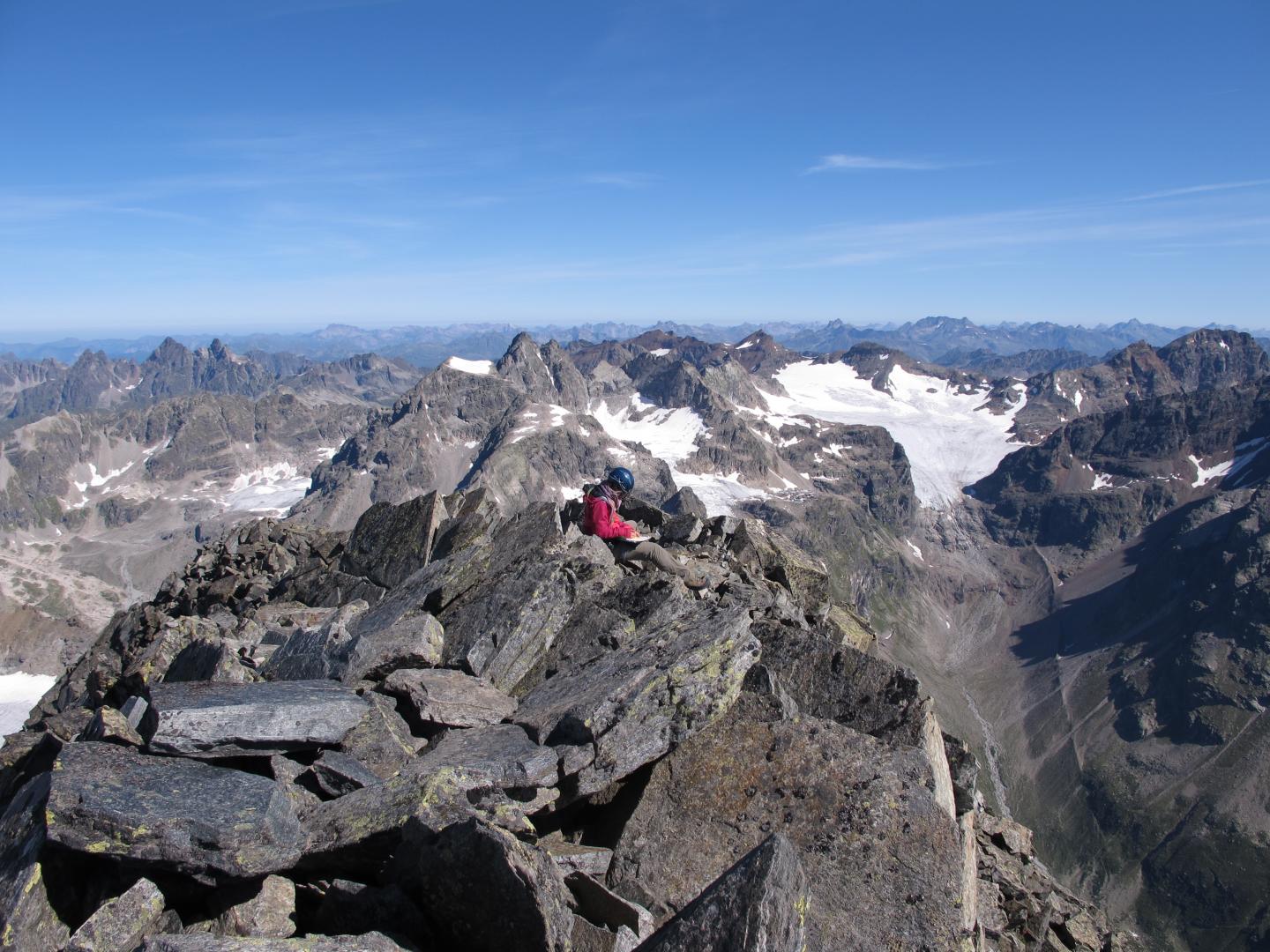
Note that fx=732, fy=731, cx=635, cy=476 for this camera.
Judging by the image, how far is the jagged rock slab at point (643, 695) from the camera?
1225 cm

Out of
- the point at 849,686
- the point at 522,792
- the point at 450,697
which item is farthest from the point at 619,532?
the point at 522,792

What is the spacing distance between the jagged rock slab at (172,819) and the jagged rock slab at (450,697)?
3.78 meters

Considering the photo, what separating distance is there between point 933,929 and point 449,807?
6.75 meters

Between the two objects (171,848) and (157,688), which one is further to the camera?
(157,688)

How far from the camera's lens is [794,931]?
719cm

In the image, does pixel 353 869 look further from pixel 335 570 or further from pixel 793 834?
pixel 335 570

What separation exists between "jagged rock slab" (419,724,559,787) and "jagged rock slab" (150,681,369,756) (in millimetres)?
1735

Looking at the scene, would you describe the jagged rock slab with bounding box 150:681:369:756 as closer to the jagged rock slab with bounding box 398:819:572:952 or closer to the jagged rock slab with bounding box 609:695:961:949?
the jagged rock slab with bounding box 398:819:572:952

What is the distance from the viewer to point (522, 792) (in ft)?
37.5

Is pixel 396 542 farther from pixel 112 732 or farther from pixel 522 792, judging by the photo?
pixel 522 792

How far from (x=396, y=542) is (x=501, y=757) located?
48.9ft

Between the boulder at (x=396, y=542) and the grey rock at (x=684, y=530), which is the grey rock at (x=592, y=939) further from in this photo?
the grey rock at (x=684, y=530)

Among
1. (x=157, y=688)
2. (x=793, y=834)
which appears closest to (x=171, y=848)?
(x=157, y=688)

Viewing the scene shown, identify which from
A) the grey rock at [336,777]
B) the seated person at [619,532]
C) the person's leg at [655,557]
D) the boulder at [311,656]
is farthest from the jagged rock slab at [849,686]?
the boulder at [311,656]
